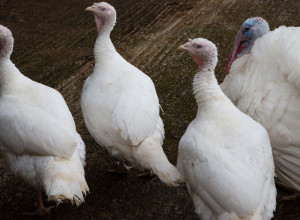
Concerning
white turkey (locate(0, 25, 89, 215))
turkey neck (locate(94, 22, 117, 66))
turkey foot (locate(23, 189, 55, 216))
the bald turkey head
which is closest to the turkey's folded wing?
white turkey (locate(0, 25, 89, 215))

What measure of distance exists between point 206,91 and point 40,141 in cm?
123

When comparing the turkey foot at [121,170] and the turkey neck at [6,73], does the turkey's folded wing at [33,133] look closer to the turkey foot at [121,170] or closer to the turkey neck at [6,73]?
the turkey neck at [6,73]

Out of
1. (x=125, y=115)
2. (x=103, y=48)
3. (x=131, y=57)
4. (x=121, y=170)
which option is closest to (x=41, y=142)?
(x=125, y=115)

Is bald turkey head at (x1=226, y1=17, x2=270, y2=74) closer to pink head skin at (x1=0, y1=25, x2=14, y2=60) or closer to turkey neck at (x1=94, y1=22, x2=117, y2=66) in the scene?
turkey neck at (x1=94, y1=22, x2=117, y2=66)

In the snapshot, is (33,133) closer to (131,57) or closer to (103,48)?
(103,48)

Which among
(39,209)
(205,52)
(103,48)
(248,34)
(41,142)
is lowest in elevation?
Result: (39,209)

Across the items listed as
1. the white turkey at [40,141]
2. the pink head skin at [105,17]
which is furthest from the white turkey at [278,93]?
the white turkey at [40,141]

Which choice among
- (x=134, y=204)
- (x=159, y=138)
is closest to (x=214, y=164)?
(x=159, y=138)

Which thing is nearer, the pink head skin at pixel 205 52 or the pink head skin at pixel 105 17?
the pink head skin at pixel 205 52

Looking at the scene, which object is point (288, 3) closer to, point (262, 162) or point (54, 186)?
point (262, 162)

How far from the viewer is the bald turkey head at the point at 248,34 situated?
4.34 m

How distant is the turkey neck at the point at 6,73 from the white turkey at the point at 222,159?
1.48 meters

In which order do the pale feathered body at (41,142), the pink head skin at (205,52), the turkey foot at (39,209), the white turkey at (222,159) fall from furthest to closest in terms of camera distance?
the turkey foot at (39,209), the pink head skin at (205,52), the pale feathered body at (41,142), the white turkey at (222,159)

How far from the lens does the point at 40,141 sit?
130 inches
